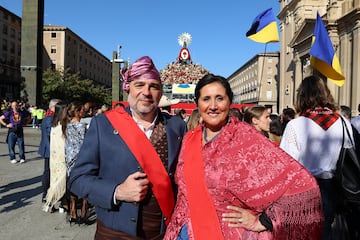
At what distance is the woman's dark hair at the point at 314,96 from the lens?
10.6ft

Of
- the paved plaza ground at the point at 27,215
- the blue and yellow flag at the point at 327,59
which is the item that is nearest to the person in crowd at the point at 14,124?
the paved plaza ground at the point at 27,215

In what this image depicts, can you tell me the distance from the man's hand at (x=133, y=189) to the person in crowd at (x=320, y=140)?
1.81 metres

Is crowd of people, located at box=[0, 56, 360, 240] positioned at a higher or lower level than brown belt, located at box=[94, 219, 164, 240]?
higher

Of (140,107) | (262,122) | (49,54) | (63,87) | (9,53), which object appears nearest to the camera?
(140,107)

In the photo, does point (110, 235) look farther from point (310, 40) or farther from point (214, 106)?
point (310, 40)

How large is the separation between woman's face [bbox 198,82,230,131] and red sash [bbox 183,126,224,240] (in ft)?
0.62

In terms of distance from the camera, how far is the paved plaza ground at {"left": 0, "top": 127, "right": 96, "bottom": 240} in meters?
4.73

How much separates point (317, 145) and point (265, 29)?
775 cm

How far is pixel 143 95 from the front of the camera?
82.6 inches

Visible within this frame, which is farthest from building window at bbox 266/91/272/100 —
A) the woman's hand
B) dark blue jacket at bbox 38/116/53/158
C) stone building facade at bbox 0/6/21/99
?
the woman's hand

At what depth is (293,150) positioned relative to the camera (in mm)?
3172

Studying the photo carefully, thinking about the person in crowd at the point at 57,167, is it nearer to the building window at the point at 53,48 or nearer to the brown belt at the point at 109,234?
the brown belt at the point at 109,234

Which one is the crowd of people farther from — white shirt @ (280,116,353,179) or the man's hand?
white shirt @ (280,116,353,179)

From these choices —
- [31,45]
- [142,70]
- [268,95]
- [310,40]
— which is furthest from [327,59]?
[268,95]
